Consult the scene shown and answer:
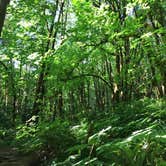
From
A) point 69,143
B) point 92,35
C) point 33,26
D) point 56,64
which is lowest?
point 69,143

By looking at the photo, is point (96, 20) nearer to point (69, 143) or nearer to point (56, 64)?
point (56, 64)

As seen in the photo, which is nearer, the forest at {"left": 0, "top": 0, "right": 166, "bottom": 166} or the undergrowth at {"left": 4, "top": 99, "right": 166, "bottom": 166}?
the undergrowth at {"left": 4, "top": 99, "right": 166, "bottom": 166}

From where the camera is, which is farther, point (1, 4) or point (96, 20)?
point (96, 20)

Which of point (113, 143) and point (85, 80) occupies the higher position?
point (85, 80)

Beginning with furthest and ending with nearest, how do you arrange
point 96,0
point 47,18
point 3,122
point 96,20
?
point 3,122, point 47,18, point 96,0, point 96,20

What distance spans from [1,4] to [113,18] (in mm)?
5889

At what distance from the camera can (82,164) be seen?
189 inches

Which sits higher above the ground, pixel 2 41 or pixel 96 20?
pixel 2 41

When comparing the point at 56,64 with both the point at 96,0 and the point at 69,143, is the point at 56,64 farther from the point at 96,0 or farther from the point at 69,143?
the point at 96,0

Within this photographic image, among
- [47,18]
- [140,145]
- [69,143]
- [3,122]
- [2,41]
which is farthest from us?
[3,122]

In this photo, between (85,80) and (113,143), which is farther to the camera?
(85,80)

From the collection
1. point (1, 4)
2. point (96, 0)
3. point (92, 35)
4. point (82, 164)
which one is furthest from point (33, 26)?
point (82, 164)

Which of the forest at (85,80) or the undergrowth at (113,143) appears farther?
the forest at (85,80)

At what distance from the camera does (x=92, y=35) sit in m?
11.6
